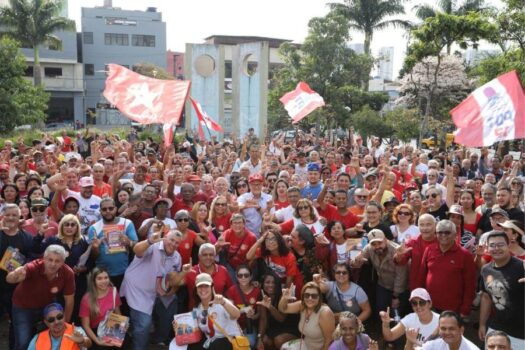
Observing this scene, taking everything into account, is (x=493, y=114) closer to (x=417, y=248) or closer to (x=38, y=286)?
(x=417, y=248)

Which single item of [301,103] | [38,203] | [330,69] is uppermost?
[330,69]

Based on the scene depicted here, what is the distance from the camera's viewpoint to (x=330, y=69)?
29.5 m

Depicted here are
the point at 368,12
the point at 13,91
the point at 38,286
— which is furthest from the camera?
the point at 368,12

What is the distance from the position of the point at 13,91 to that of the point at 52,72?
25.6m

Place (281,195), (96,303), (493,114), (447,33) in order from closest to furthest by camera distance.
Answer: (96,303), (493,114), (281,195), (447,33)

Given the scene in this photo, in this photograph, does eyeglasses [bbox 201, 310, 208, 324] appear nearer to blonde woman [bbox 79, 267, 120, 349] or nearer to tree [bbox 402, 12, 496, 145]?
blonde woman [bbox 79, 267, 120, 349]

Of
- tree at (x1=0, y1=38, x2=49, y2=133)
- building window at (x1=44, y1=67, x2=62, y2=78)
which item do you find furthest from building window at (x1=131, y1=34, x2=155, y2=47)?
tree at (x1=0, y1=38, x2=49, y2=133)

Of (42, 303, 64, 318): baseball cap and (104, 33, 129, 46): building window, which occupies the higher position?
(104, 33, 129, 46): building window

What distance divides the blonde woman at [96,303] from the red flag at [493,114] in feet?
15.3

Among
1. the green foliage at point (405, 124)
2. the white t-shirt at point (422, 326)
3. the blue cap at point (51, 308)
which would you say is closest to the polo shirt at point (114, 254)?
the blue cap at point (51, 308)

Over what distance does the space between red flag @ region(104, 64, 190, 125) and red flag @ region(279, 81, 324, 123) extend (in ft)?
15.7

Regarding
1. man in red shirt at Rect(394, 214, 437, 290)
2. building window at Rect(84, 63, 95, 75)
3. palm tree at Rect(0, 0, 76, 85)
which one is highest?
palm tree at Rect(0, 0, 76, 85)

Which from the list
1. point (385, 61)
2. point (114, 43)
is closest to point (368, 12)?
point (385, 61)

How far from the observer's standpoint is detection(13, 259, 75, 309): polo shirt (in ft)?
18.6
